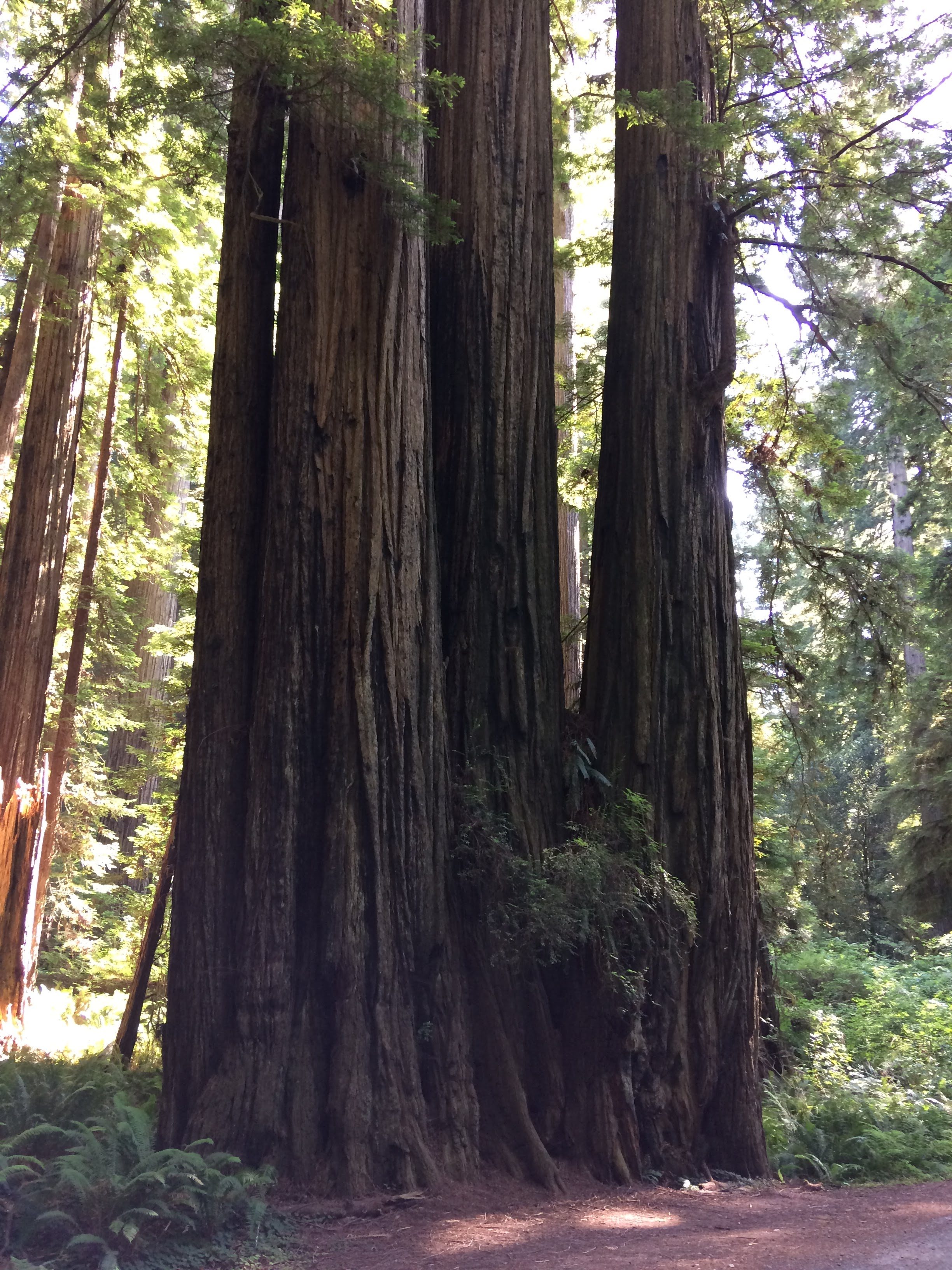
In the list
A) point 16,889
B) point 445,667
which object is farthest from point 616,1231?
point 16,889

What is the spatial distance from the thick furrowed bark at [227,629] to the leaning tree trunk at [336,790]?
→ 0.07 ft

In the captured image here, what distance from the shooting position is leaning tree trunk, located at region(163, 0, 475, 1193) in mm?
4469

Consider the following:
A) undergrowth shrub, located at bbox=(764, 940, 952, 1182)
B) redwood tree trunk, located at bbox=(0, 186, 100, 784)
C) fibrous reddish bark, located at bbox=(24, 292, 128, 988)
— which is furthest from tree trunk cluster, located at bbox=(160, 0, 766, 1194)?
fibrous reddish bark, located at bbox=(24, 292, 128, 988)

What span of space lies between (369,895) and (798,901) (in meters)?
7.94

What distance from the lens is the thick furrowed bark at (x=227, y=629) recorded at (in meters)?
4.67

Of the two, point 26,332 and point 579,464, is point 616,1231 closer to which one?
point 579,464

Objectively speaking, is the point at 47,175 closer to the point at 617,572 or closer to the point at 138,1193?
the point at 617,572

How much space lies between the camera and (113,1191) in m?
3.68

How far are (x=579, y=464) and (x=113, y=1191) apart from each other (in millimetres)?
7420

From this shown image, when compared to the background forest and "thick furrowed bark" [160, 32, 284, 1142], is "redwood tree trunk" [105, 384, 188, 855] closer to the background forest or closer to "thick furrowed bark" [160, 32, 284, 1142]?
the background forest

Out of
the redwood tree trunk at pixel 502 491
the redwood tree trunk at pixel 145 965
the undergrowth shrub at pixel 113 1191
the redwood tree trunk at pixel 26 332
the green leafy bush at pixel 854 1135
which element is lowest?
the green leafy bush at pixel 854 1135

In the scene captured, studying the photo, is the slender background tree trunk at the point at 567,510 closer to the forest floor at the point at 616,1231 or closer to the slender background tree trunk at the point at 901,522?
the forest floor at the point at 616,1231

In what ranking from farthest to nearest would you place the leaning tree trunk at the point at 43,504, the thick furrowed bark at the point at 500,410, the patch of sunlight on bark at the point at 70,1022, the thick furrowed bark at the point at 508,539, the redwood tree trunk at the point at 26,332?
1. the redwood tree trunk at the point at 26,332
2. the leaning tree trunk at the point at 43,504
3. the patch of sunlight on bark at the point at 70,1022
4. the thick furrowed bark at the point at 500,410
5. the thick furrowed bark at the point at 508,539

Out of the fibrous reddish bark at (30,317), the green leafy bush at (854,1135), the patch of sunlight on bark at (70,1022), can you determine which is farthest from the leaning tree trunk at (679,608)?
Answer: the fibrous reddish bark at (30,317)
